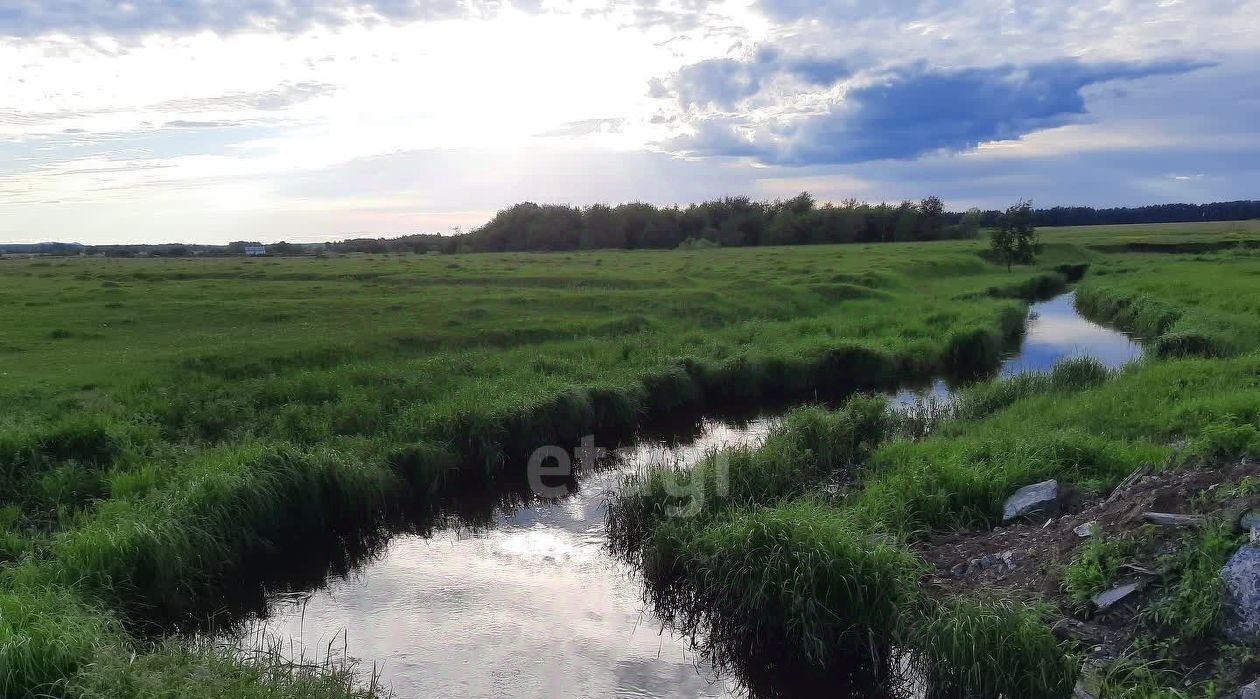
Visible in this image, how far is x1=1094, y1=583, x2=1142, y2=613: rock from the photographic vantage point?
26.6 ft

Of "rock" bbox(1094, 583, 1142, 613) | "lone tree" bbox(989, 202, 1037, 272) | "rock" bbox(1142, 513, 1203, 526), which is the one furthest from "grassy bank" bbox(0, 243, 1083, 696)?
"lone tree" bbox(989, 202, 1037, 272)

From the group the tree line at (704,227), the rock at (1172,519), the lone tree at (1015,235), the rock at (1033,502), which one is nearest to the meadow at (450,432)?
the rock at (1033,502)

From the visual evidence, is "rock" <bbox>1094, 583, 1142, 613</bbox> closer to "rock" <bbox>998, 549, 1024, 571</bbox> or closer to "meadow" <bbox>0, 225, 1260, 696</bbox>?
"meadow" <bbox>0, 225, 1260, 696</bbox>

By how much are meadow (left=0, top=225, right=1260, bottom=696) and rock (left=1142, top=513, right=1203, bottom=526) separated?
79.8 inches

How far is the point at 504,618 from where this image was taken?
35.1ft

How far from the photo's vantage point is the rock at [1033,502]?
35.2ft

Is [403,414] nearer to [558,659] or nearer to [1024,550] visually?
[558,659]

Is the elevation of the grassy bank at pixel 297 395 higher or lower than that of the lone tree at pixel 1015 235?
lower

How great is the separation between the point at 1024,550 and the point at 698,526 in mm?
4355

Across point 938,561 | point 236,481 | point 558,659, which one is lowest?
point 558,659

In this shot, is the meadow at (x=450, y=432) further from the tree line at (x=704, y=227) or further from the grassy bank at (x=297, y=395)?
the tree line at (x=704, y=227)

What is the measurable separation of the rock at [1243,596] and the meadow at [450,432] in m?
1.58

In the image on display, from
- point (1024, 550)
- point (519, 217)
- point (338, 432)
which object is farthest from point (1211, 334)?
point (519, 217)

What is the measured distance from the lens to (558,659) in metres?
9.76
